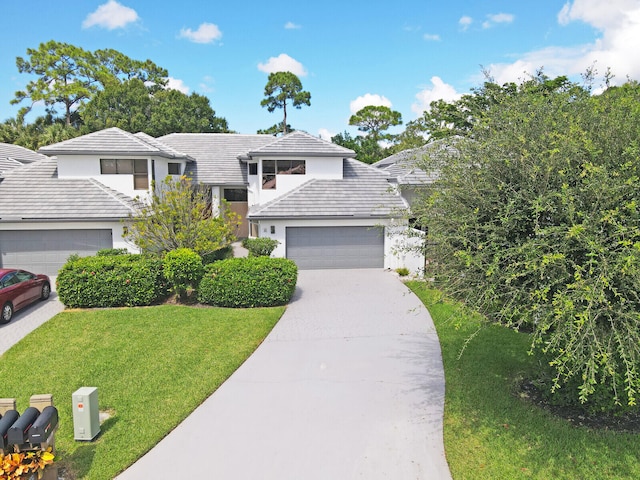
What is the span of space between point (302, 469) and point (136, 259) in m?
10.8

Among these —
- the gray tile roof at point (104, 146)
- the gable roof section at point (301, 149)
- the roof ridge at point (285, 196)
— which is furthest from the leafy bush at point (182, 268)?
the gable roof section at point (301, 149)

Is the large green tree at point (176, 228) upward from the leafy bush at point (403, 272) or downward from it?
upward

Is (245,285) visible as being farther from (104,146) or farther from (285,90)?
(285,90)

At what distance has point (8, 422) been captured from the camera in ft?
19.1

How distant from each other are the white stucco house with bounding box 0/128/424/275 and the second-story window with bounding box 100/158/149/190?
0.15 feet

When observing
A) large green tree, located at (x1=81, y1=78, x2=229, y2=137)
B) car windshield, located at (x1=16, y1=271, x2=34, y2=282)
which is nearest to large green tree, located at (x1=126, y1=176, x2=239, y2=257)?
car windshield, located at (x1=16, y1=271, x2=34, y2=282)

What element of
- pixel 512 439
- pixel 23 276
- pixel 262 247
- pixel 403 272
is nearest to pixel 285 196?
pixel 262 247

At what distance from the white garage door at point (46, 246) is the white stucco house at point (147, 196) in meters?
0.04

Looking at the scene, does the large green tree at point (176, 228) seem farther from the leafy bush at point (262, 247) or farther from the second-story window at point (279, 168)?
the second-story window at point (279, 168)

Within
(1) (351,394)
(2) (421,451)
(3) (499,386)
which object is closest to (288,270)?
(1) (351,394)

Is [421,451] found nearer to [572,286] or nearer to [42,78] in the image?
[572,286]

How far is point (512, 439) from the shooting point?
713 cm

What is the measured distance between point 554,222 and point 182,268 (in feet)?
36.5

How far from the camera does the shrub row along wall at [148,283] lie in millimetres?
14172
